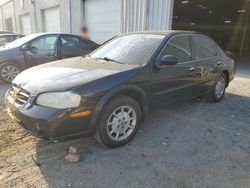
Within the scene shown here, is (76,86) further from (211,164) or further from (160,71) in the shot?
(211,164)

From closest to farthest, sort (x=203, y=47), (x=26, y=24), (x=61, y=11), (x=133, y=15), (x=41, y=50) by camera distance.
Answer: (x=203, y=47), (x=41, y=50), (x=133, y=15), (x=61, y=11), (x=26, y=24)

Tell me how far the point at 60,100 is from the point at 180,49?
2.36 m

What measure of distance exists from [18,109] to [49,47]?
450cm

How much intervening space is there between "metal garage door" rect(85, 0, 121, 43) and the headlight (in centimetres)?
799

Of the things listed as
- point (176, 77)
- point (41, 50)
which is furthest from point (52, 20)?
point (176, 77)

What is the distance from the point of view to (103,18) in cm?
1115

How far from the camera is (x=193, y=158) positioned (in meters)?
3.11

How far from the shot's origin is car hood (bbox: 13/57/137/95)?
2877mm

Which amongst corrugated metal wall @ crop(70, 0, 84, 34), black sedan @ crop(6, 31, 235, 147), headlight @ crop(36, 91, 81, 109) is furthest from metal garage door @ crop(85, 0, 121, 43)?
headlight @ crop(36, 91, 81, 109)

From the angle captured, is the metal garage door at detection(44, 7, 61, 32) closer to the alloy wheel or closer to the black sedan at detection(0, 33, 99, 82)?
the black sedan at detection(0, 33, 99, 82)

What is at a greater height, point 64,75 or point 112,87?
point 64,75

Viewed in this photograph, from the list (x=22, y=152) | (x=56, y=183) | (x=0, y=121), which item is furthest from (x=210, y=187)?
(x=0, y=121)

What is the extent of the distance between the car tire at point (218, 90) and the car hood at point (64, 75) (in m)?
2.51

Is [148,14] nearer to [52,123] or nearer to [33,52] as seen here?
[33,52]
